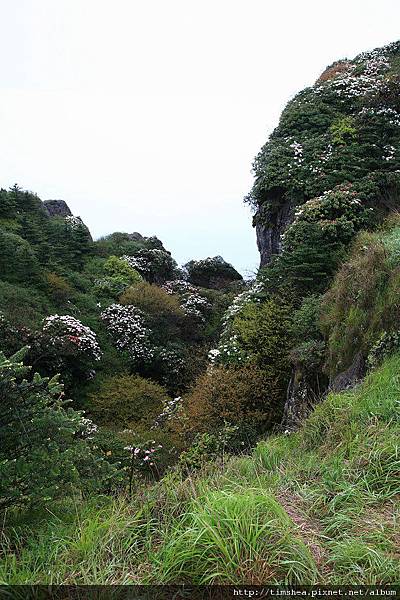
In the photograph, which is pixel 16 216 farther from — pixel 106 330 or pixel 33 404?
pixel 33 404

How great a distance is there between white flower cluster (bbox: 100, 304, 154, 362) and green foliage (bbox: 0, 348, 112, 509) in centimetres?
1494

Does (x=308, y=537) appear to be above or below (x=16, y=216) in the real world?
below

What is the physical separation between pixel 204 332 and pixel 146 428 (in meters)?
10.6

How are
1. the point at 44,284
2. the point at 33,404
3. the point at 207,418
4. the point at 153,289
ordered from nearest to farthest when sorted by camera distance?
the point at 33,404
the point at 207,418
the point at 44,284
the point at 153,289

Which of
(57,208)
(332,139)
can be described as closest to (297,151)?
(332,139)

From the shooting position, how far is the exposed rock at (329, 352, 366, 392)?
5605 millimetres

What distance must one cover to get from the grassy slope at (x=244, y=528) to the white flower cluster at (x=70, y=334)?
12245 mm

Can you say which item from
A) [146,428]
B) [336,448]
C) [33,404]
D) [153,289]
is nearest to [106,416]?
[146,428]

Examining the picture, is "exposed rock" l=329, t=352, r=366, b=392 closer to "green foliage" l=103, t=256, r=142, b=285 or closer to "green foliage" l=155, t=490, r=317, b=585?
"green foliage" l=155, t=490, r=317, b=585

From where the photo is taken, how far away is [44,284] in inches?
764

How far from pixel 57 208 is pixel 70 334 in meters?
20.1

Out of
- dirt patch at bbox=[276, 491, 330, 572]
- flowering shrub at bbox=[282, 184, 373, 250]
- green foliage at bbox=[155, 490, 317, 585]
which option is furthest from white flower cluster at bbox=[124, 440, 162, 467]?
flowering shrub at bbox=[282, 184, 373, 250]

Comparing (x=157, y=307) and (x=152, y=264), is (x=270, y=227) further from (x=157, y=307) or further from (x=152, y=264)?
(x=152, y=264)

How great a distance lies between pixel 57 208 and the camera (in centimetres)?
3312
